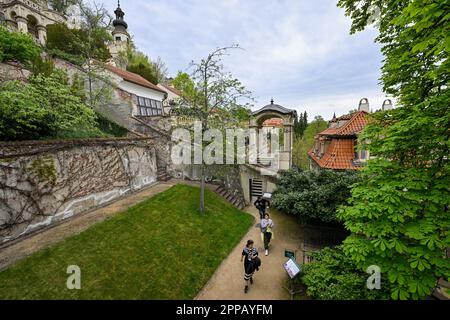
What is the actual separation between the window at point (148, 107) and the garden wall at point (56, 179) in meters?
8.92

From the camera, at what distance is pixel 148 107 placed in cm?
2212

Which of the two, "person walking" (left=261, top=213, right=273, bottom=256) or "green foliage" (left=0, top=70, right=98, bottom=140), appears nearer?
"green foliage" (left=0, top=70, right=98, bottom=140)

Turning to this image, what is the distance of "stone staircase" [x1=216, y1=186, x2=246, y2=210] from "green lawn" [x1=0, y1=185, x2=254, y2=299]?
3.35 meters

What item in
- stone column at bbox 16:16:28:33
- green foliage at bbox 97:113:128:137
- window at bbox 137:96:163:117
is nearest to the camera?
green foliage at bbox 97:113:128:137

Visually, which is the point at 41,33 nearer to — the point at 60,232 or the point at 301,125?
the point at 60,232

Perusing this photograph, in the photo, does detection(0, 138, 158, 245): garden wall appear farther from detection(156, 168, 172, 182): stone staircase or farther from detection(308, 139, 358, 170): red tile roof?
detection(308, 139, 358, 170): red tile roof

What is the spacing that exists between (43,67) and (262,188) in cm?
1849

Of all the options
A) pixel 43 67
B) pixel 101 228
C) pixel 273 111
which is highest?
pixel 43 67

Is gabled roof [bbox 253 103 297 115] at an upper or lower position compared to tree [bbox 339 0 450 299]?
upper

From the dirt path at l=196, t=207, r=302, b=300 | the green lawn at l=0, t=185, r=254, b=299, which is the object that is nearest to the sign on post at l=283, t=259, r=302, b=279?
the dirt path at l=196, t=207, r=302, b=300

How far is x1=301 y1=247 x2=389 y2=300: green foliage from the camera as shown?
5.91 meters

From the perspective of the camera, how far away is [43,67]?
14.6 meters
